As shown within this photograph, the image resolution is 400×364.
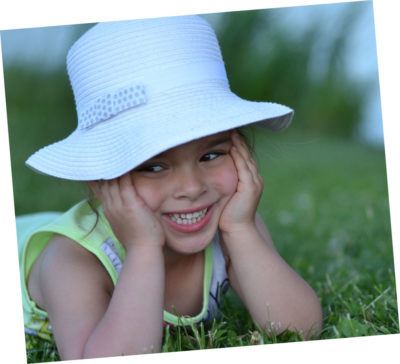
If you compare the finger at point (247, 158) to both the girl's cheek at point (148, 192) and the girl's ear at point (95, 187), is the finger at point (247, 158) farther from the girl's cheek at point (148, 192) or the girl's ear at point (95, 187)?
the girl's ear at point (95, 187)

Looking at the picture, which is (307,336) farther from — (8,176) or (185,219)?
(8,176)

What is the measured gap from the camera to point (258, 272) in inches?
96.9

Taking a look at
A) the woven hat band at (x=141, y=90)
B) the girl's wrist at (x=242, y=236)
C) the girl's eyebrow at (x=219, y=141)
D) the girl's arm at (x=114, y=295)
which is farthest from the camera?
the girl's wrist at (x=242, y=236)

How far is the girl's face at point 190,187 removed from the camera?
90.8 inches

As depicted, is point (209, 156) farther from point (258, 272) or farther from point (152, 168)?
point (258, 272)

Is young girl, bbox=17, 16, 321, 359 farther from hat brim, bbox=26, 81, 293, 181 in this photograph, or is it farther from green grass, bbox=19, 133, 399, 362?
green grass, bbox=19, 133, 399, 362

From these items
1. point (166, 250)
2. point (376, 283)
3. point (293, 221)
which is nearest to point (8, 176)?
point (166, 250)

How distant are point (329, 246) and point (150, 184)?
2133 millimetres

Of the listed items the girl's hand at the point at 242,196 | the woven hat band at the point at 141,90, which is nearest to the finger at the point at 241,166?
the girl's hand at the point at 242,196

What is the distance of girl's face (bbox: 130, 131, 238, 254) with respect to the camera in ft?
7.57

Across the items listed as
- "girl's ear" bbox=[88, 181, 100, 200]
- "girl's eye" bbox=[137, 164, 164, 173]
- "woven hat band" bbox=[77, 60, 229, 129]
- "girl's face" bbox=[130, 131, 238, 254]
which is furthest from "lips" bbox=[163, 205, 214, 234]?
"woven hat band" bbox=[77, 60, 229, 129]

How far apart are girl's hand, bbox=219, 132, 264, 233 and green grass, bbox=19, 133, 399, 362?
0.44 meters

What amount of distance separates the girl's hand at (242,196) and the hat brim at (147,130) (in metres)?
0.25

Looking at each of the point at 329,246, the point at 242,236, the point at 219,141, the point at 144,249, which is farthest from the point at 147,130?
the point at 329,246
